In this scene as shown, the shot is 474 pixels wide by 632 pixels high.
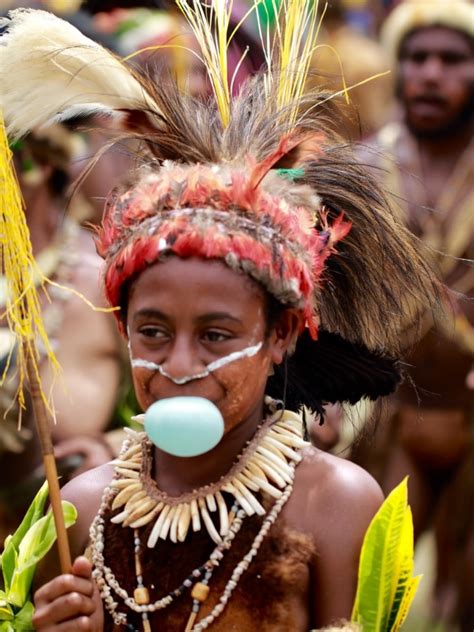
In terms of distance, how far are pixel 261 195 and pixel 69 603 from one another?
91 cm

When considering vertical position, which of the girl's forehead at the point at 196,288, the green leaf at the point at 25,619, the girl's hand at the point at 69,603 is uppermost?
the girl's forehead at the point at 196,288

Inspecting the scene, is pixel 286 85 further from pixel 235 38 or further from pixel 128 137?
pixel 235 38

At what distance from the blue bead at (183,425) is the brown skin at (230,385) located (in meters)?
0.07

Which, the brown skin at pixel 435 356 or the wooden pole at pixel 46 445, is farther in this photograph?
the brown skin at pixel 435 356

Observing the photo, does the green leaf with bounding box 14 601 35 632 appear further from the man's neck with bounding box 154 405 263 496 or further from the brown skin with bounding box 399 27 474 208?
the brown skin with bounding box 399 27 474 208

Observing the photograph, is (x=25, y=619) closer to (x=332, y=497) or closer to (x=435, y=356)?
(x=332, y=497)

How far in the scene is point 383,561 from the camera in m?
2.90

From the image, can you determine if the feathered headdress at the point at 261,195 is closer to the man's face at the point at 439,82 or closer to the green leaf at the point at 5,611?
the green leaf at the point at 5,611

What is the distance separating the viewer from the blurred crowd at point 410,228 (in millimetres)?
5695

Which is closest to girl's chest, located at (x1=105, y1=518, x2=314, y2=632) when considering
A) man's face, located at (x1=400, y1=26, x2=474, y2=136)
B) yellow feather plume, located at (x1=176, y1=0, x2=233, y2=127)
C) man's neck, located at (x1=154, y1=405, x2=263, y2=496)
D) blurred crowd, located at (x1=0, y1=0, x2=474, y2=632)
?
man's neck, located at (x1=154, y1=405, x2=263, y2=496)

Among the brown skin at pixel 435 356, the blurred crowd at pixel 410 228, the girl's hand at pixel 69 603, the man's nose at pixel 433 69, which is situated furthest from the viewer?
the man's nose at pixel 433 69

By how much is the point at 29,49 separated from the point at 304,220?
0.67 meters

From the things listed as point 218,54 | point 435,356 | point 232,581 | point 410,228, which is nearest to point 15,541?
point 232,581

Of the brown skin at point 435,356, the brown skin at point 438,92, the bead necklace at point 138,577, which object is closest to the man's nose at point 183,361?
the bead necklace at point 138,577
